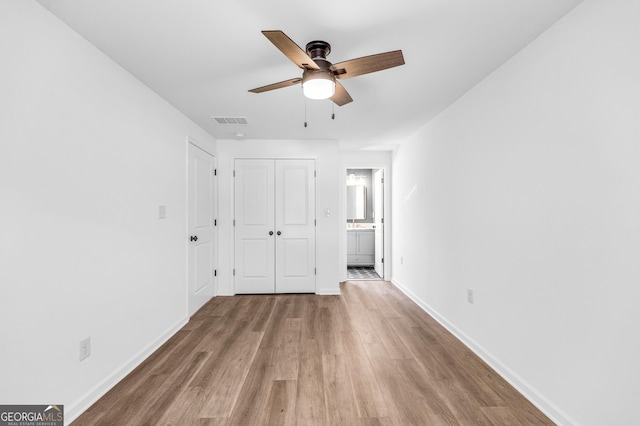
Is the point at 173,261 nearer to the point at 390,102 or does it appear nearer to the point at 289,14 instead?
the point at 289,14

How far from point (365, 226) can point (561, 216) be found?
5086 mm

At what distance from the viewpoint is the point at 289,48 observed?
1537mm

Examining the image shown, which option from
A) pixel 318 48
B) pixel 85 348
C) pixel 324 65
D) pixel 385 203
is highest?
pixel 318 48

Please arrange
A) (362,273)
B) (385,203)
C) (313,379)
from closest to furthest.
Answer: (313,379) → (385,203) → (362,273)

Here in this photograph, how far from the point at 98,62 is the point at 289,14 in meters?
1.43

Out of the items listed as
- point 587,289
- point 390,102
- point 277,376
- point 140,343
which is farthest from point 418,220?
point 140,343

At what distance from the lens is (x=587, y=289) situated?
157cm

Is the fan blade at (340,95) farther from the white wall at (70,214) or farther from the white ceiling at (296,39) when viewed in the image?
the white wall at (70,214)

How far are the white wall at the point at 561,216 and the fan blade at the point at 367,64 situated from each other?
102cm

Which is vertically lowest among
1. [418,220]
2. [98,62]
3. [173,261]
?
[173,261]

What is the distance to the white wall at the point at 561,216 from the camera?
1398mm

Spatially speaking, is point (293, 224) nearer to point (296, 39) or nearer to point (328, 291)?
point (328, 291)

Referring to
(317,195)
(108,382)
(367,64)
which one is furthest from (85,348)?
(317,195)
